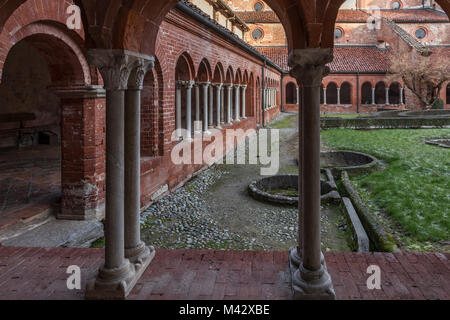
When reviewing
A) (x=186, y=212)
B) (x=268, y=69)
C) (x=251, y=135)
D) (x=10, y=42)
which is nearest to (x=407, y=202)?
(x=186, y=212)

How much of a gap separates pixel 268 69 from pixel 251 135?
8.12 m

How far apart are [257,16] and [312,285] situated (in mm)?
36980

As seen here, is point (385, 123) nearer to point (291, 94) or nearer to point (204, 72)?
point (204, 72)

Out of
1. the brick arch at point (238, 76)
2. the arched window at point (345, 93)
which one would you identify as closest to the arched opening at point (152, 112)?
the brick arch at point (238, 76)

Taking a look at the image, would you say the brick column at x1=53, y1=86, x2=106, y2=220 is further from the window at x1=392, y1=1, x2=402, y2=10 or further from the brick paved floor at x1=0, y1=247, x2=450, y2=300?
the window at x1=392, y1=1, x2=402, y2=10

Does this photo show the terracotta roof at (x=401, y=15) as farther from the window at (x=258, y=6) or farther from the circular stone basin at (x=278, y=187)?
the circular stone basin at (x=278, y=187)

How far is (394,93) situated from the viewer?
1379 inches

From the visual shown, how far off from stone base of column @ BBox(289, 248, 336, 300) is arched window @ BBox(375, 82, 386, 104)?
34.5 metres

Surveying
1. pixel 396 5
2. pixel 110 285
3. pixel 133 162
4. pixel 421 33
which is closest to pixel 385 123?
pixel 133 162

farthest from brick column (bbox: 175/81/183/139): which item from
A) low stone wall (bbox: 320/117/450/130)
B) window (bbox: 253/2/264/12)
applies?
window (bbox: 253/2/264/12)

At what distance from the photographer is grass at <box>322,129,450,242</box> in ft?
18.5

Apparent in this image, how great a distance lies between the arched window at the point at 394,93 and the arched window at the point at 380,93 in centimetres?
73

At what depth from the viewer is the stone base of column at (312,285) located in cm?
299
